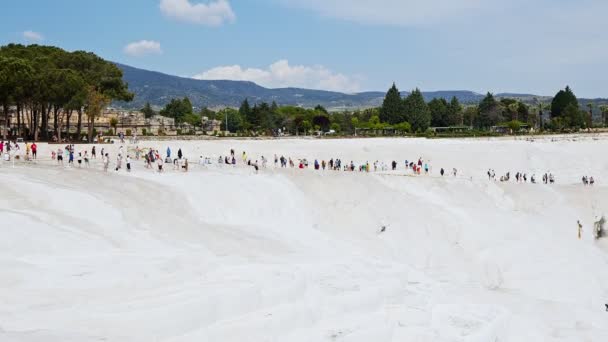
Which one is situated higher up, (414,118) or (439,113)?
(439,113)

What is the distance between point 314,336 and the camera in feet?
33.5

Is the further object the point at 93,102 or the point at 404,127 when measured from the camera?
the point at 404,127

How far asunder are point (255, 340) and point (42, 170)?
18937mm

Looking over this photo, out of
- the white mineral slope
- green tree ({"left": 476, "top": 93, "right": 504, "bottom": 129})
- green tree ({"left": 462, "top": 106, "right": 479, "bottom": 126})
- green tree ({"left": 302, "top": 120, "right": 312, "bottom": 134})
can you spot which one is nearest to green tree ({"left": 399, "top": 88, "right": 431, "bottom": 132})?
green tree ({"left": 302, "top": 120, "right": 312, "bottom": 134})

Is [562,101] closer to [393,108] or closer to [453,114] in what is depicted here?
[453,114]

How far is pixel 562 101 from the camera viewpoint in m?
108

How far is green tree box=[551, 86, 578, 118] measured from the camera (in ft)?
351

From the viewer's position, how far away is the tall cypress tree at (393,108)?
98938mm

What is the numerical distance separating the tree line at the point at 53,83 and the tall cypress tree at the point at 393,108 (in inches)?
2069

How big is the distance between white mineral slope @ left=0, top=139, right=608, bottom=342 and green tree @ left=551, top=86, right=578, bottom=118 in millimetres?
75791

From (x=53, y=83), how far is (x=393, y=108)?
211 ft

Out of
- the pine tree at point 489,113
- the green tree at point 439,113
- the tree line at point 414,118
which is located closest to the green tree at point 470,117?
the tree line at point 414,118

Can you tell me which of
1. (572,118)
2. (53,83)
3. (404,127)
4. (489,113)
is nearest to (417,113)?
(404,127)

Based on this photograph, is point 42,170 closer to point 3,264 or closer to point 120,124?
point 3,264
